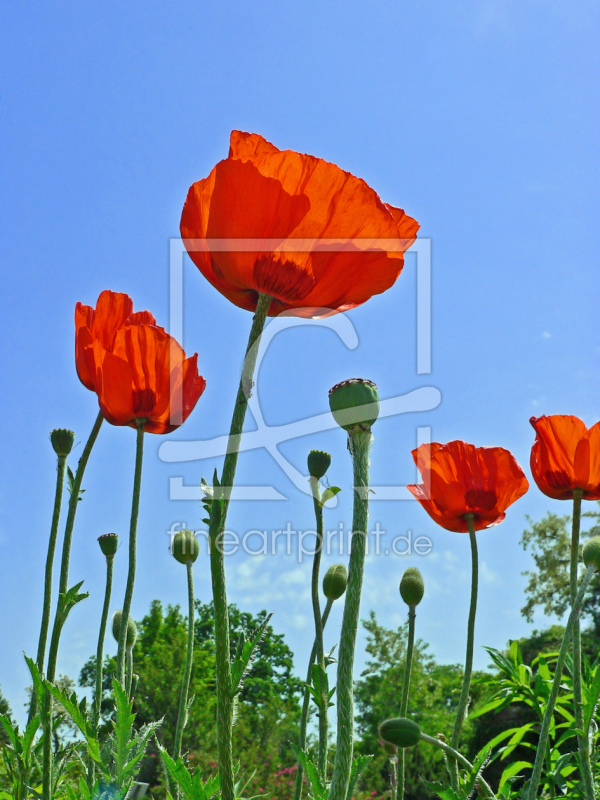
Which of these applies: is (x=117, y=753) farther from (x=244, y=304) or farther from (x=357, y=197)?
(x=357, y=197)

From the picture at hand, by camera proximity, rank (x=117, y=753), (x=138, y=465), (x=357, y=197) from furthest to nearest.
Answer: (x=138, y=465), (x=117, y=753), (x=357, y=197)

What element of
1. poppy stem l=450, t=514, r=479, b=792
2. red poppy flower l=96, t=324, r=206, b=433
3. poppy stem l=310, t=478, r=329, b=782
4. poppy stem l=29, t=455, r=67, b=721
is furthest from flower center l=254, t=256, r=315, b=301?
poppy stem l=450, t=514, r=479, b=792

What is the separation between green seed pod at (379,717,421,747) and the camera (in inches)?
41.5

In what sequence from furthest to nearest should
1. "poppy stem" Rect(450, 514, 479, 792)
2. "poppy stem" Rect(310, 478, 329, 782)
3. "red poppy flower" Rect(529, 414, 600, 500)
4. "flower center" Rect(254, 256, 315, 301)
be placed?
"red poppy flower" Rect(529, 414, 600, 500), "poppy stem" Rect(450, 514, 479, 792), "poppy stem" Rect(310, 478, 329, 782), "flower center" Rect(254, 256, 315, 301)

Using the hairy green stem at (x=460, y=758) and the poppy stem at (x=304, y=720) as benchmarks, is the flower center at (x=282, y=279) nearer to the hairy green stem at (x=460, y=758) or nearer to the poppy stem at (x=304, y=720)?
the hairy green stem at (x=460, y=758)

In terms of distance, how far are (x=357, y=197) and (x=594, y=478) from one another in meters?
1.54

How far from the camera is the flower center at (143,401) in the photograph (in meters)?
1.74

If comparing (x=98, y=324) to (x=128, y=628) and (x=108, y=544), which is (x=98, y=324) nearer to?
(x=108, y=544)

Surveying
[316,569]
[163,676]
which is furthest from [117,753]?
[163,676]

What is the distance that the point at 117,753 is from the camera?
1160 millimetres

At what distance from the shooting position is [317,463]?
1.86m

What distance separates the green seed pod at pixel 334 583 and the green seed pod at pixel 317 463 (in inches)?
15.1

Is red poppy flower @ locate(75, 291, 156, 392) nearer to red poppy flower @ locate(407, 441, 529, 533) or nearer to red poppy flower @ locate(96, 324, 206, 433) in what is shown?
red poppy flower @ locate(96, 324, 206, 433)

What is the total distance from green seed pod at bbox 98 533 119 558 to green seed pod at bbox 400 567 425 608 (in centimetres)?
95
